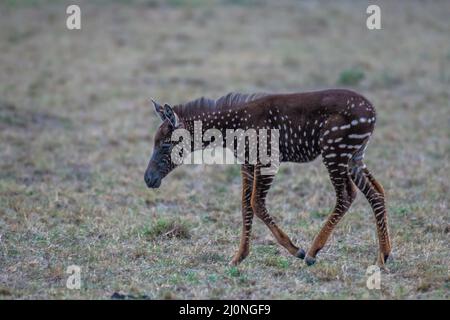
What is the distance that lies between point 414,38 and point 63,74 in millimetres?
11259

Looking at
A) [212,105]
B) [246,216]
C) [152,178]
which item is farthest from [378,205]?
[152,178]

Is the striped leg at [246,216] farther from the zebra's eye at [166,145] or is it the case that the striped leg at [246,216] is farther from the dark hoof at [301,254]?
the zebra's eye at [166,145]

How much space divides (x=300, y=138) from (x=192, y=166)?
516 cm

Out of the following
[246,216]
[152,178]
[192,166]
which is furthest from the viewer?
[192,166]

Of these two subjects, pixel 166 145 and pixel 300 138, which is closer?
pixel 300 138

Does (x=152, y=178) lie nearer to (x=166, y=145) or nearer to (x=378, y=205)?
(x=166, y=145)

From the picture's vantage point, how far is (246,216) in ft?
28.9

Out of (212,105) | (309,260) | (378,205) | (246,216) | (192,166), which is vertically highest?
(212,105)

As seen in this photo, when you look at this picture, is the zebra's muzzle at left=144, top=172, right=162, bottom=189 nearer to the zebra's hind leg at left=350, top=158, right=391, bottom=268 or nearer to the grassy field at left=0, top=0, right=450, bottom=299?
the grassy field at left=0, top=0, right=450, bottom=299

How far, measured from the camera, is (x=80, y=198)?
1133 cm

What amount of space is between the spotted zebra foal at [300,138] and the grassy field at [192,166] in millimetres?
410

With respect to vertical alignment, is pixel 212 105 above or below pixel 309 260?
above

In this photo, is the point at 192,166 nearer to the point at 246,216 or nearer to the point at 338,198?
the point at 246,216

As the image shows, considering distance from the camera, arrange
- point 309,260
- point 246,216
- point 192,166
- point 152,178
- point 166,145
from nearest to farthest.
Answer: point 309,260
point 246,216
point 166,145
point 152,178
point 192,166
